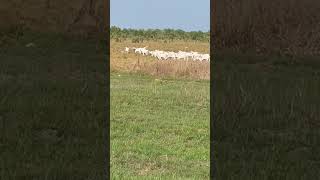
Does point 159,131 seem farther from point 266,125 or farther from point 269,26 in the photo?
point 269,26

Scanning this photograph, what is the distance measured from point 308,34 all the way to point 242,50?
2225 mm

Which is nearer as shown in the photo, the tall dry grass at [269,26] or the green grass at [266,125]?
the green grass at [266,125]

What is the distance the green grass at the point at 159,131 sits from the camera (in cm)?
758

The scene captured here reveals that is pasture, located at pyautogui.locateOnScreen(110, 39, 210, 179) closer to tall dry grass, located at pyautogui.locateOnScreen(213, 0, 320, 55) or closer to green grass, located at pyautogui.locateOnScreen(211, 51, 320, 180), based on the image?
green grass, located at pyautogui.locateOnScreen(211, 51, 320, 180)

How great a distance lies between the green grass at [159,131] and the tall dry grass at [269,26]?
6.49 meters

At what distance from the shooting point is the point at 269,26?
2300cm
